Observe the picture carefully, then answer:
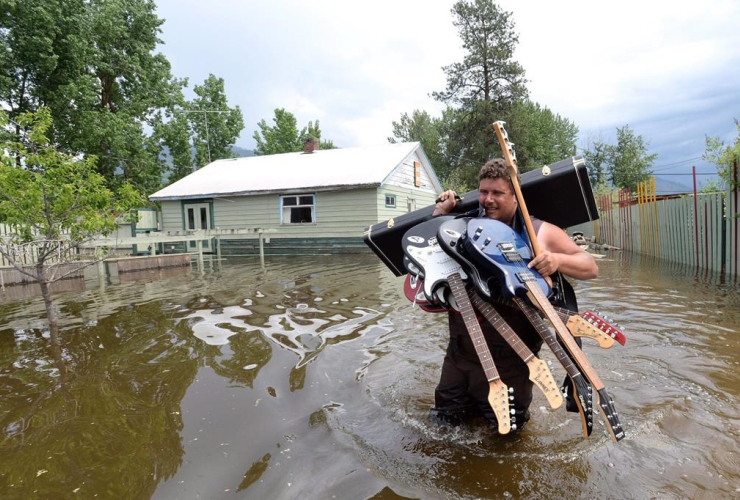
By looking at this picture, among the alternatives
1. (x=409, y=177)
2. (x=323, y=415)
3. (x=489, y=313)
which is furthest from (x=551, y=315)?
(x=409, y=177)

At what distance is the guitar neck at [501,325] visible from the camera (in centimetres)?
237

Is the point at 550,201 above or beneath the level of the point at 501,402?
above

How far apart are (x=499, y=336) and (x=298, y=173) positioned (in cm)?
1656

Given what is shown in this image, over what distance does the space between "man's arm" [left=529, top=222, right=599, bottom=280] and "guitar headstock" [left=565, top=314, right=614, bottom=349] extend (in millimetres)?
237

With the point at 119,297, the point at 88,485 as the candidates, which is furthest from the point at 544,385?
the point at 119,297

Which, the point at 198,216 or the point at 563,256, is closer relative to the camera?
the point at 563,256

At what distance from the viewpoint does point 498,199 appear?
267 cm

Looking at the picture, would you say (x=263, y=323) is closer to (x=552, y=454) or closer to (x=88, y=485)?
(x=88, y=485)

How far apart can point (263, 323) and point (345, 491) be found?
3.61 m

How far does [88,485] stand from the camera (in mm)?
2404

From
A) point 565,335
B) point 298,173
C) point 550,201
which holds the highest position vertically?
point 298,173

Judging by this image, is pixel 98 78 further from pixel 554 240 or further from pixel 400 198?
pixel 554 240

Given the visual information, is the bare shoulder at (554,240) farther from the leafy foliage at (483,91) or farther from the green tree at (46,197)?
the leafy foliage at (483,91)

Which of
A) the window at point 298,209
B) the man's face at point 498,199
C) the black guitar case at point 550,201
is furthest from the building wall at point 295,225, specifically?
the man's face at point 498,199
